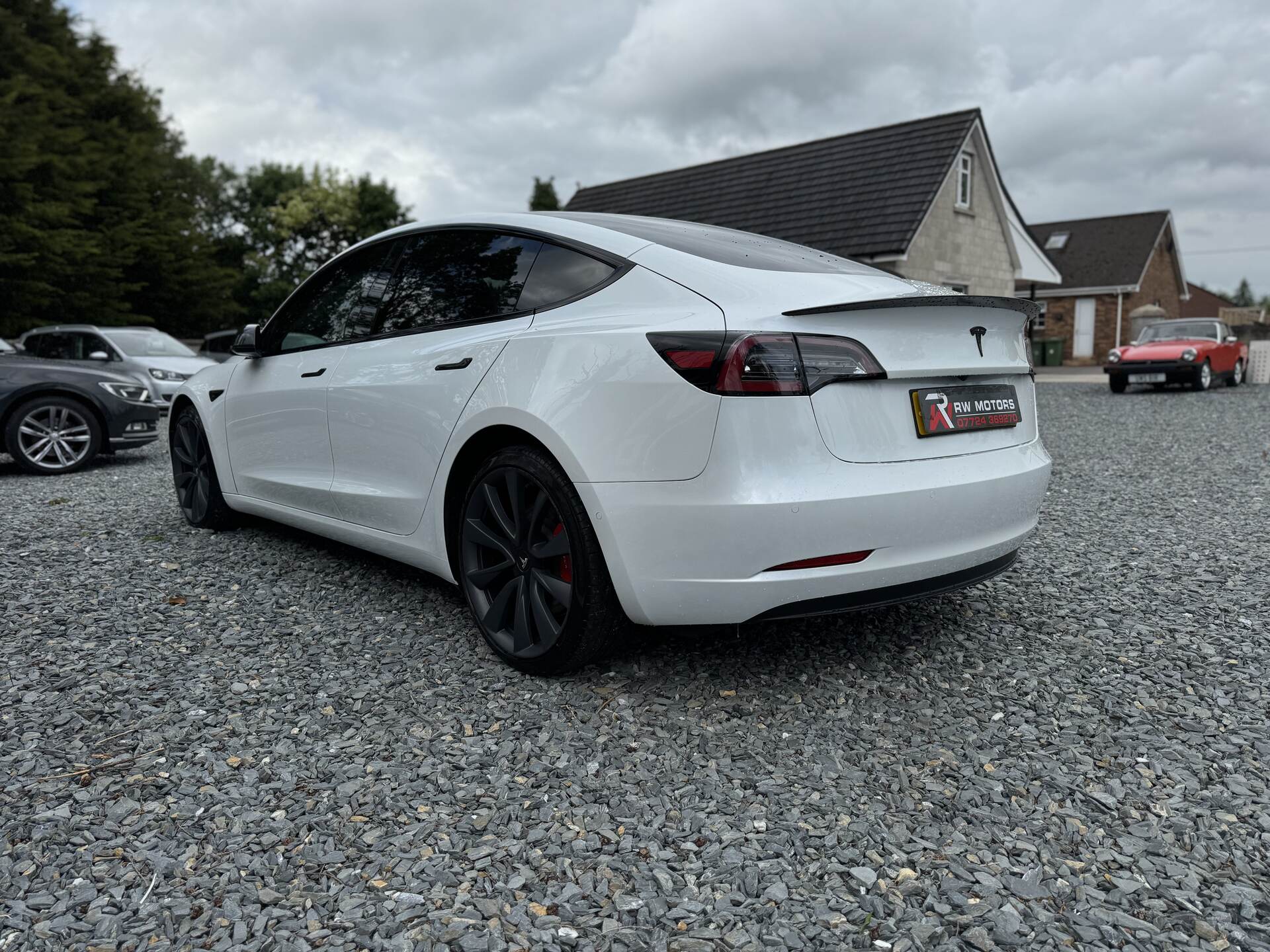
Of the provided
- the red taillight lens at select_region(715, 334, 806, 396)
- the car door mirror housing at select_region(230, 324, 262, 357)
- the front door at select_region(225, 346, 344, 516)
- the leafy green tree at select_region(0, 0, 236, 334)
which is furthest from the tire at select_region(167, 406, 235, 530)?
the leafy green tree at select_region(0, 0, 236, 334)

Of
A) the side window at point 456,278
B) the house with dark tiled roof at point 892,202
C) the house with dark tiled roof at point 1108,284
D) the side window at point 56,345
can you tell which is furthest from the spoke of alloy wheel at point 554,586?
the house with dark tiled roof at point 1108,284

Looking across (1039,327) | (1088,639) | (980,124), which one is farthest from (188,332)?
(1088,639)

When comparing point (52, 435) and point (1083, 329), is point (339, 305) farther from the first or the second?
point (1083, 329)

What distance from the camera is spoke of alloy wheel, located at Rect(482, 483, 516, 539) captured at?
10.3 feet

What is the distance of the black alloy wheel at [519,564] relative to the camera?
3.01 metres

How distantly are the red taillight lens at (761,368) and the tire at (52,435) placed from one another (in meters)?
7.96

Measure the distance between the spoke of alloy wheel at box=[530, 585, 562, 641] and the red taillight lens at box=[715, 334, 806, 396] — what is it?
38.1 inches

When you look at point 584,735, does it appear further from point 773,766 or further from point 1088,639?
point 1088,639

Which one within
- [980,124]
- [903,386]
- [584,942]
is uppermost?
[980,124]

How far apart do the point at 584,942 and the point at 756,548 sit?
1.11 m

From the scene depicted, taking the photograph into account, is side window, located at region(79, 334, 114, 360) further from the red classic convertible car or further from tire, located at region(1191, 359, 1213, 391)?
tire, located at region(1191, 359, 1213, 391)

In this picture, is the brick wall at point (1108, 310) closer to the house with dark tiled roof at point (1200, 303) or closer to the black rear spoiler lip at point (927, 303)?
the house with dark tiled roof at point (1200, 303)

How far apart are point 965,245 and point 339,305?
1967 centimetres

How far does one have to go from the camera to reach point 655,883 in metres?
2.04
